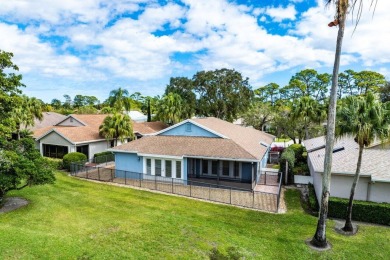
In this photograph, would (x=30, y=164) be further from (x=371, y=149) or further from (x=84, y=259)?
(x=371, y=149)

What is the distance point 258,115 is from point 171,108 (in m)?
15.4

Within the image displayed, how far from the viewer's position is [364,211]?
14.7 m

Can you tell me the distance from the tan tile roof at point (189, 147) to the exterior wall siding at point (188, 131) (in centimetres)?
46

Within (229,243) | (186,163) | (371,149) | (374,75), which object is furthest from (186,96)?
(374,75)

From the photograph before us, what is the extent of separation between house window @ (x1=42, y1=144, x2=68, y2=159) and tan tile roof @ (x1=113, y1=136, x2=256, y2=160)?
1007 centimetres

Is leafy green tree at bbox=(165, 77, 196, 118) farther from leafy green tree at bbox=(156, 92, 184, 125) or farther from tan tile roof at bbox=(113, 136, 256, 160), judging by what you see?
tan tile roof at bbox=(113, 136, 256, 160)

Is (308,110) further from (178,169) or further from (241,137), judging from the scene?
(178,169)

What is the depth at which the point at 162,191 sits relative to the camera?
20.1 metres

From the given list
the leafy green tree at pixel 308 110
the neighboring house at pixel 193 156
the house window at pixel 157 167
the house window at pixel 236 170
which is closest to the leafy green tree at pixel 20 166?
the neighboring house at pixel 193 156

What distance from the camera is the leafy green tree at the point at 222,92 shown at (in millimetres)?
46406

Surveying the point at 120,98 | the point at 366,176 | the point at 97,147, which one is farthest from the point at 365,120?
the point at 120,98

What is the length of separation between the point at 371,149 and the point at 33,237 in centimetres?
2076

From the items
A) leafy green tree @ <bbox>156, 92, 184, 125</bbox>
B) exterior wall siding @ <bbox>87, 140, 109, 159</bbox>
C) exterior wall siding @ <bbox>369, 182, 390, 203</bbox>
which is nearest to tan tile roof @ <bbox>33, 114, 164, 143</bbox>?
exterior wall siding @ <bbox>87, 140, 109, 159</bbox>

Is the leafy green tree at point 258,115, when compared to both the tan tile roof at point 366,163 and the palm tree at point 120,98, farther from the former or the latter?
the tan tile roof at point 366,163
